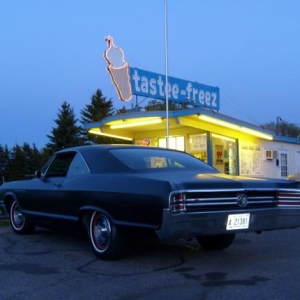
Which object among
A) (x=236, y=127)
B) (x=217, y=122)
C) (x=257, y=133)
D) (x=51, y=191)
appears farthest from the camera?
(x=257, y=133)

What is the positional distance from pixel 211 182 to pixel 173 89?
14958 millimetres

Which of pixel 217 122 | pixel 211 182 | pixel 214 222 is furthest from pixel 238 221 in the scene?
pixel 217 122

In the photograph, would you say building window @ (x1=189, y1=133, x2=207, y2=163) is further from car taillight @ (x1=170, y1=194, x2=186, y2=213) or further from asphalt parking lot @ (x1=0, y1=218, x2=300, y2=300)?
car taillight @ (x1=170, y1=194, x2=186, y2=213)

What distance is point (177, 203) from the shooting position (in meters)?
5.08

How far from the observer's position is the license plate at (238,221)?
5.39 m

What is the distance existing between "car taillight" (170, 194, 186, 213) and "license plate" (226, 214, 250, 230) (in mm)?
623

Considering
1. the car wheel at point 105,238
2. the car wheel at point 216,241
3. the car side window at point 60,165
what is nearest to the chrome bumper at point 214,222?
the car wheel at point 105,238

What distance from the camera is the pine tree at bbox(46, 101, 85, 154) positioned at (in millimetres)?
51500

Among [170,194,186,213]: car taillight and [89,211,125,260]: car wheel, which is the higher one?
[170,194,186,213]: car taillight

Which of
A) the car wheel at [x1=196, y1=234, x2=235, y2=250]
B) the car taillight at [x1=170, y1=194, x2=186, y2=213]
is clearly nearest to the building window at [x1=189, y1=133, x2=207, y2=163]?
the car wheel at [x1=196, y1=234, x2=235, y2=250]

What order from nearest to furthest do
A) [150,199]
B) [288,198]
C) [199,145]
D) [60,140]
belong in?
[150,199], [288,198], [199,145], [60,140]

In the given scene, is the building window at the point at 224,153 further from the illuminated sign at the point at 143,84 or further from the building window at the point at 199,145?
the illuminated sign at the point at 143,84

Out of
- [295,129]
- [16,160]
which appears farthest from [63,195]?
[295,129]

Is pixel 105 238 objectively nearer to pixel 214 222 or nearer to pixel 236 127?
pixel 214 222
